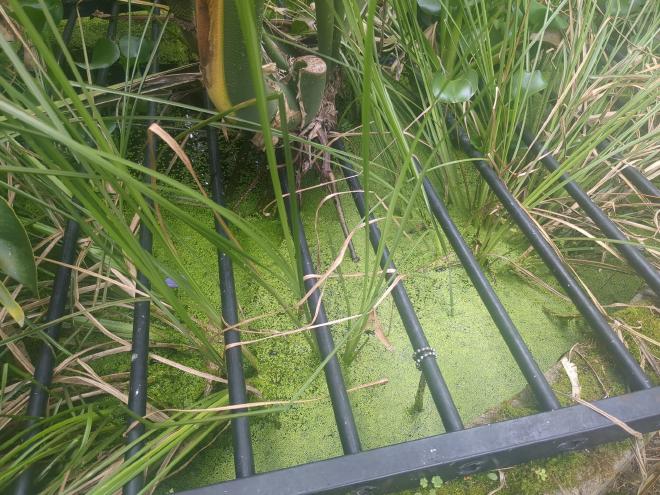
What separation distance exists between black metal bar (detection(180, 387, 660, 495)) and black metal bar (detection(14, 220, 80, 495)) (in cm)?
25

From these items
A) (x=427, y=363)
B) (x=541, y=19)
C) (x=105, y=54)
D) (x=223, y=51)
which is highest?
(x=105, y=54)

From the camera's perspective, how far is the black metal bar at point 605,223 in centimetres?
77

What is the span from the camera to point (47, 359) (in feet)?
2.30

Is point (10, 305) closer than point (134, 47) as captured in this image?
Yes

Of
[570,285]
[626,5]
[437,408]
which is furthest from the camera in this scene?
[626,5]

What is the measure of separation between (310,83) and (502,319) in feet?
1.59

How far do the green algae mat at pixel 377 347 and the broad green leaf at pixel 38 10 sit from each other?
0.45 meters

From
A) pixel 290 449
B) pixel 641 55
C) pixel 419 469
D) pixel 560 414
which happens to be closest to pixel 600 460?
pixel 560 414

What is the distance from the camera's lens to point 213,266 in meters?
1.04

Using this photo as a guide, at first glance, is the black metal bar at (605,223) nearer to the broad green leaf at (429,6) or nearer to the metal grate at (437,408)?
the metal grate at (437,408)

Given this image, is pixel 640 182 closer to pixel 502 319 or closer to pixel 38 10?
pixel 502 319

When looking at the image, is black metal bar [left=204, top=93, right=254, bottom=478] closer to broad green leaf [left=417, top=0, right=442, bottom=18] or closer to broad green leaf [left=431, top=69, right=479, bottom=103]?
broad green leaf [left=431, top=69, right=479, bottom=103]

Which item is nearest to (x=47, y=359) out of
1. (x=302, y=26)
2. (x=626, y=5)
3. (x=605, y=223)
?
(x=302, y=26)

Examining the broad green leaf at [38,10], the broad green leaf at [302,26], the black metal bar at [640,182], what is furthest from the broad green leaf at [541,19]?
the broad green leaf at [38,10]
